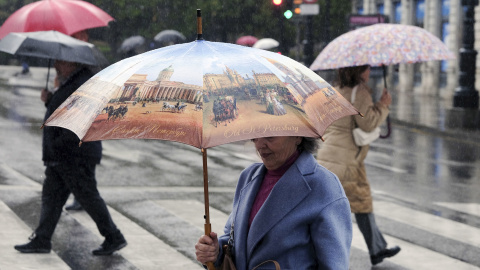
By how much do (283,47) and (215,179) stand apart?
13030 mm

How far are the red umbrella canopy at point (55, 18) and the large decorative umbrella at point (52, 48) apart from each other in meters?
1.17

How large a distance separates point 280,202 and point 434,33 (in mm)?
35932

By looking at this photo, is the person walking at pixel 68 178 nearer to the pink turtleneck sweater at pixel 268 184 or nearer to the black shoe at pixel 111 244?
the black shoe at pixel 111 244

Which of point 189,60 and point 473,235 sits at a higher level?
point 189,60

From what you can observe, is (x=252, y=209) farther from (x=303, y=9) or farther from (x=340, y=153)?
(x=303, y=9)

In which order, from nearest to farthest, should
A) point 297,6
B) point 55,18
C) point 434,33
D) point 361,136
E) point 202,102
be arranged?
point 202,102 < point 361,136 < point 55,18 < point 297,6 < point 434,33

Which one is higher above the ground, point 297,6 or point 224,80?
point 224,80

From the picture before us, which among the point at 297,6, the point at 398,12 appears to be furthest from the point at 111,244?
the point at 398,12

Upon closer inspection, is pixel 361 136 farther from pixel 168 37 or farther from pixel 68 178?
pixel 168 37

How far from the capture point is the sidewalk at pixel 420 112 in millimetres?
17328

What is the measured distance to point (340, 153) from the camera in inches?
262

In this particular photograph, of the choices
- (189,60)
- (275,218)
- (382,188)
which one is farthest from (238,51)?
(382,188)

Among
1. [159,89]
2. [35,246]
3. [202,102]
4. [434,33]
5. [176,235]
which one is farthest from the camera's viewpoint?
[434,33]

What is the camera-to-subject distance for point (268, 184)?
328 centimetres
